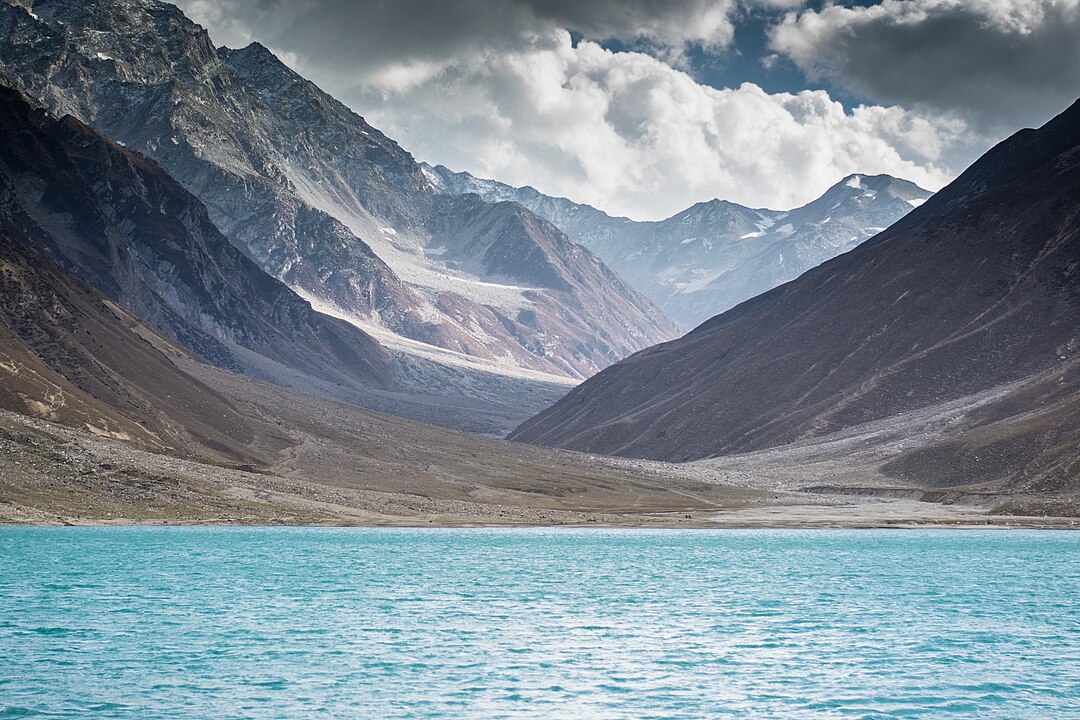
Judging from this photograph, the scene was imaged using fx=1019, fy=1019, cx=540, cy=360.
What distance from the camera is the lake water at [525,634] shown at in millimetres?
42375

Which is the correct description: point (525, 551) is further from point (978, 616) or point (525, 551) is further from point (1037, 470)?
point (1037, 470)

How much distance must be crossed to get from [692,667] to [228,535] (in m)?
88.6

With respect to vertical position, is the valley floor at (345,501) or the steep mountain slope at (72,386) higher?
the steep mountain slope at (72,386)

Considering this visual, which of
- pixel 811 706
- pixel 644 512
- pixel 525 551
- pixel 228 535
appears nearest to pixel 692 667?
pixel 811 706

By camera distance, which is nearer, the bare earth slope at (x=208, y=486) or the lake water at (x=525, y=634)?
the lake water at (x=525, y=634)

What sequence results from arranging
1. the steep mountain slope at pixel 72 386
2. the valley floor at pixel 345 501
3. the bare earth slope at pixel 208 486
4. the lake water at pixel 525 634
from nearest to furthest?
1. the lake water at pixel 525 634
2. the valley floor at pixel 345 501
3. the bare earth slope at pixel 208 486
4. the steep mountain slope at pixel 72 386

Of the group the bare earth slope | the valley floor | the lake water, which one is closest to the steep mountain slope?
the bare earth slope

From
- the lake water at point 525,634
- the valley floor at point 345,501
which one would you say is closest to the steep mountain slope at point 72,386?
the valley floor at point 345,501

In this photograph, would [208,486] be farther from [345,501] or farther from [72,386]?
[72,386]

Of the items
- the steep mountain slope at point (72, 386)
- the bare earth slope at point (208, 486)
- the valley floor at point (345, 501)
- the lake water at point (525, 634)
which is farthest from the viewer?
the steep mountain slope at point (72, 386)

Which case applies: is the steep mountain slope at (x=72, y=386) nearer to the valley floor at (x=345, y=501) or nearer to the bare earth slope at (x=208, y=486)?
the bare earth slope at (x=208, y=486)

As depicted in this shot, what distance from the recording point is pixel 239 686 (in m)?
44.0

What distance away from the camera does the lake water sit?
42.4 meters

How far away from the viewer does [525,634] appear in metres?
58.9
